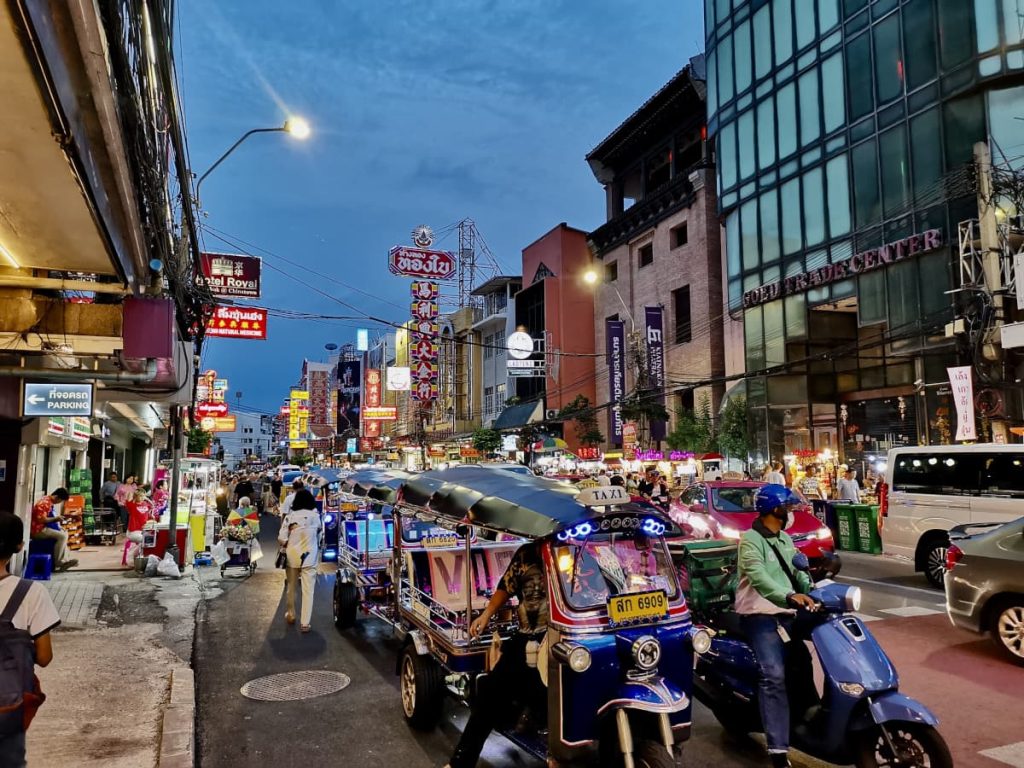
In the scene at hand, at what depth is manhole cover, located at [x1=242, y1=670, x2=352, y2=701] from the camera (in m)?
7.14

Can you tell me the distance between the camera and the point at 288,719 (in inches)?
255

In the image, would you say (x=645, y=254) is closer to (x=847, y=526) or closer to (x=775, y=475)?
(x=775, y=475)

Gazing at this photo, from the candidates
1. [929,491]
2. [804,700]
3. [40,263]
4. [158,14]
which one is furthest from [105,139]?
[929,491]

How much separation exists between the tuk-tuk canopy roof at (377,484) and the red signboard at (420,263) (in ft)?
117

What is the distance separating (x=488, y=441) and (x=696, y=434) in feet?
57.6

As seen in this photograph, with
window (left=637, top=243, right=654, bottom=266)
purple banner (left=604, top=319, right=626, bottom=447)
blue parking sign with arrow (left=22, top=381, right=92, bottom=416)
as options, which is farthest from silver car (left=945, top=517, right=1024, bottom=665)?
window (left=637, top=243, right=654, bottom=266)

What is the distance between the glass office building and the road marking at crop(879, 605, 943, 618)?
8.67 m

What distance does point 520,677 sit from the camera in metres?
4.86

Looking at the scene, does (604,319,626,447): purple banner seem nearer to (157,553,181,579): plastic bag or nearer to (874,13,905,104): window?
(874,13,905,104): window

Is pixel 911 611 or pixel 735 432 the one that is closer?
pixel 911 611

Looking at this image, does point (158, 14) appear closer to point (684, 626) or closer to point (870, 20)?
point (684, 626)

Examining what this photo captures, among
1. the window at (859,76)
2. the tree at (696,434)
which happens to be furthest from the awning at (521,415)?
the window at (859,76)

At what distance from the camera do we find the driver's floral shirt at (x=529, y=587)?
16.1 feet

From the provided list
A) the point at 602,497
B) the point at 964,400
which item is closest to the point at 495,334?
the point at 964,400
